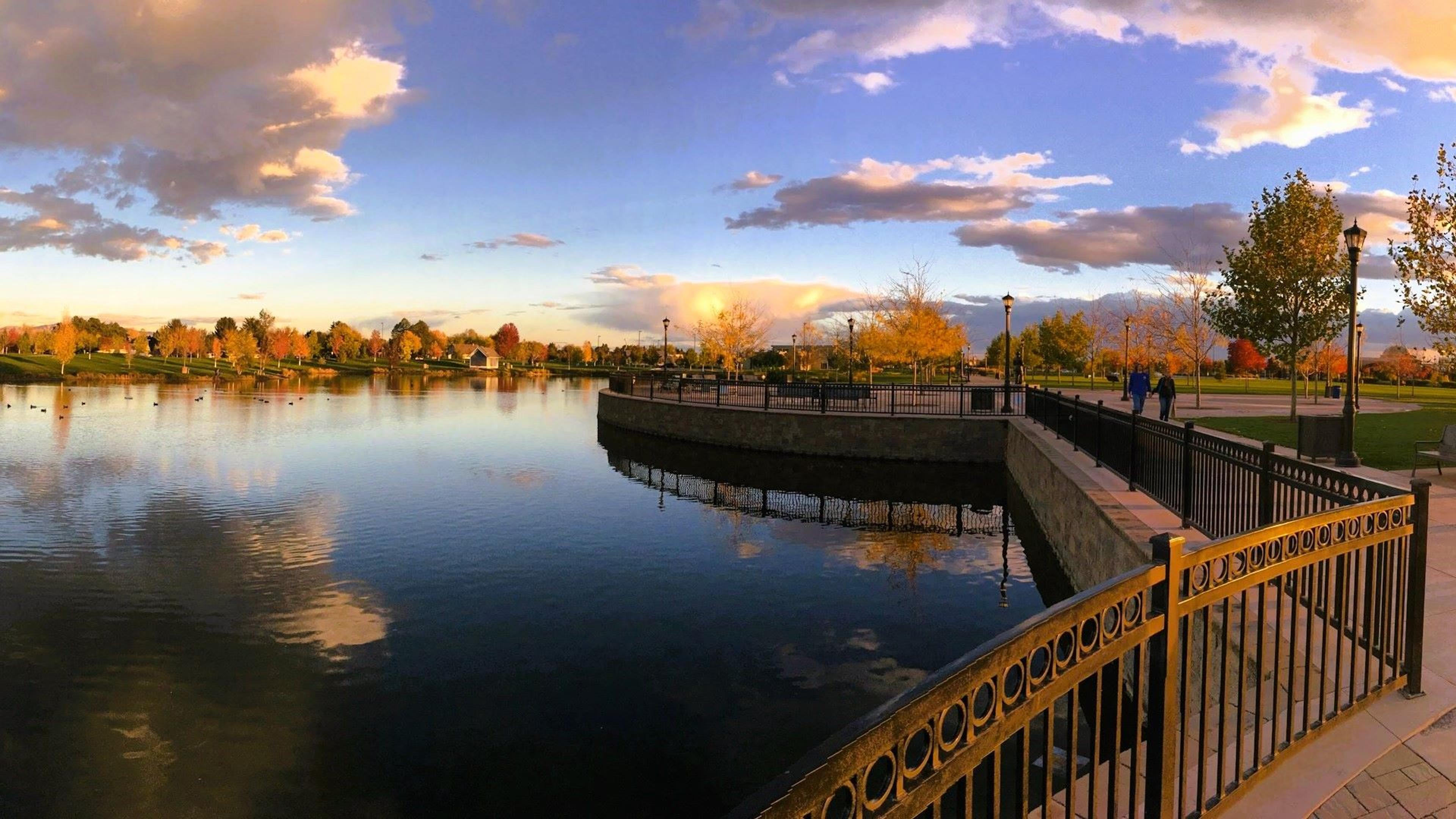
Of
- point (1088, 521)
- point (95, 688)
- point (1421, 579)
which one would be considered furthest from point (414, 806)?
point (1088, 521)

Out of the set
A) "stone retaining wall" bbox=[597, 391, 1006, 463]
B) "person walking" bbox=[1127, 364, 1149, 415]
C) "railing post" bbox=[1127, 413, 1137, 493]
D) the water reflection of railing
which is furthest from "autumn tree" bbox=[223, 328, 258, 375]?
"railing post" bbox=[1127, 413, 1137, 493]

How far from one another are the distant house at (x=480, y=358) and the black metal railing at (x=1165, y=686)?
169369mm

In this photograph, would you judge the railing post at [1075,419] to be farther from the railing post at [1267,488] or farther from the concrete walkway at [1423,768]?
the concrete walkway at [1423,768]

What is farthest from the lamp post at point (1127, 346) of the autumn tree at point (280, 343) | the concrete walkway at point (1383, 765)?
the autumn tree at point (280, 343)

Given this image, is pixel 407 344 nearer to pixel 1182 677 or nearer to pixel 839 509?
pixel 839 509

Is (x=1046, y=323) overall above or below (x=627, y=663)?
above

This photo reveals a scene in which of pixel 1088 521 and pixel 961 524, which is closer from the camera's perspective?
pixel 1088 521

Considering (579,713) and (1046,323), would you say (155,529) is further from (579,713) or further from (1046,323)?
(1046,323)

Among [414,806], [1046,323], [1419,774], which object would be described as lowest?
[414,806]

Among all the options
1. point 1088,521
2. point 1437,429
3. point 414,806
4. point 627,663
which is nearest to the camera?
point 414,806

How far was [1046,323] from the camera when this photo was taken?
9019cm

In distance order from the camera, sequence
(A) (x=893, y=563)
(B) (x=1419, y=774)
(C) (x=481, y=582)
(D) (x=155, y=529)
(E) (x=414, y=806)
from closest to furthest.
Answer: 1. (B) (x=1419, y=774)
2. (E) (x=414, y=806)
3. (C) (x=481, y=582)
4. (A) (x=893, y=563)
5. (D) (x=155, y=529)

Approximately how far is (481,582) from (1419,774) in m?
10.5

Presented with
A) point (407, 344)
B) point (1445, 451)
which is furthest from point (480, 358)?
point (1445, 451)
